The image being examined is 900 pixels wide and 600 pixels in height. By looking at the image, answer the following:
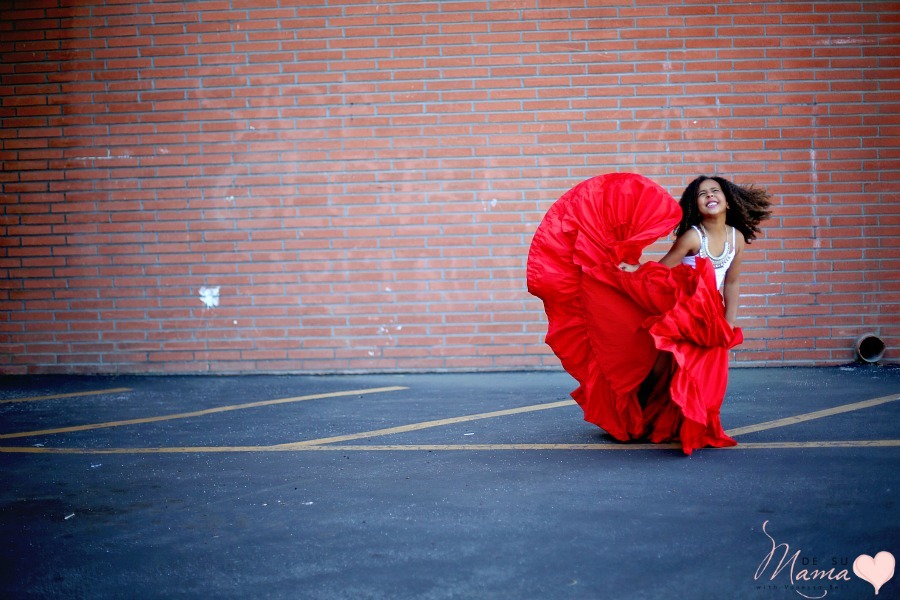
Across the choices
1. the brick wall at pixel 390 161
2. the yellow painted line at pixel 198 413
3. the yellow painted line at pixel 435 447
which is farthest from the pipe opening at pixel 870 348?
the yellow painted line at pixel 198 413

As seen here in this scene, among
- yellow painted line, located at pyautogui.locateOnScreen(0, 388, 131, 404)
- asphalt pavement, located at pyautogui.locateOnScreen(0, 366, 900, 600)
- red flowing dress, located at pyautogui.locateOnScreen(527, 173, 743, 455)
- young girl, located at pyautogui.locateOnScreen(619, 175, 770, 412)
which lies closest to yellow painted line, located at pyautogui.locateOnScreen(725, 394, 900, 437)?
asphalt pavement, located at pyautogui.locateOnScreen(0, 366, 900, 600)

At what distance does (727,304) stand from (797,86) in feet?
12.4

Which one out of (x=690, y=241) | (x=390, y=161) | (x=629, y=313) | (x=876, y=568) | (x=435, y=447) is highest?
(x=390, y=161)

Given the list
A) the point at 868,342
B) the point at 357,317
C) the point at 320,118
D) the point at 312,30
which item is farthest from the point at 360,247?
the point at 868,342

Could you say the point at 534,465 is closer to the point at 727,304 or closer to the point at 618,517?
the point at 618,517

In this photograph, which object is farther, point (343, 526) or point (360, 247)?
point (360, 247)

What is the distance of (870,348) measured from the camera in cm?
793

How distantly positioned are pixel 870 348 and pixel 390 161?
507 centimetres

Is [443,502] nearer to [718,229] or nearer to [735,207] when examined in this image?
[718,229]

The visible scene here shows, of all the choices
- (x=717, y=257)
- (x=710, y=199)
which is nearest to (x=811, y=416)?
(x=717, y=257)

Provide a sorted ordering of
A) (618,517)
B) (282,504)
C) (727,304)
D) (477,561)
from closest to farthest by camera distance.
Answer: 1. (477,561)
2. (618,517)
3. (282,504)
4. (727,304)

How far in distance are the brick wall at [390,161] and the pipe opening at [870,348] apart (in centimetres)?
10

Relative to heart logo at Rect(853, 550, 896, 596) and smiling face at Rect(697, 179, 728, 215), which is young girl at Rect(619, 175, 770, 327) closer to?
smiling face at Rect(697, 179, 728, 215)

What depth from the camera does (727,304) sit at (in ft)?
16.9
